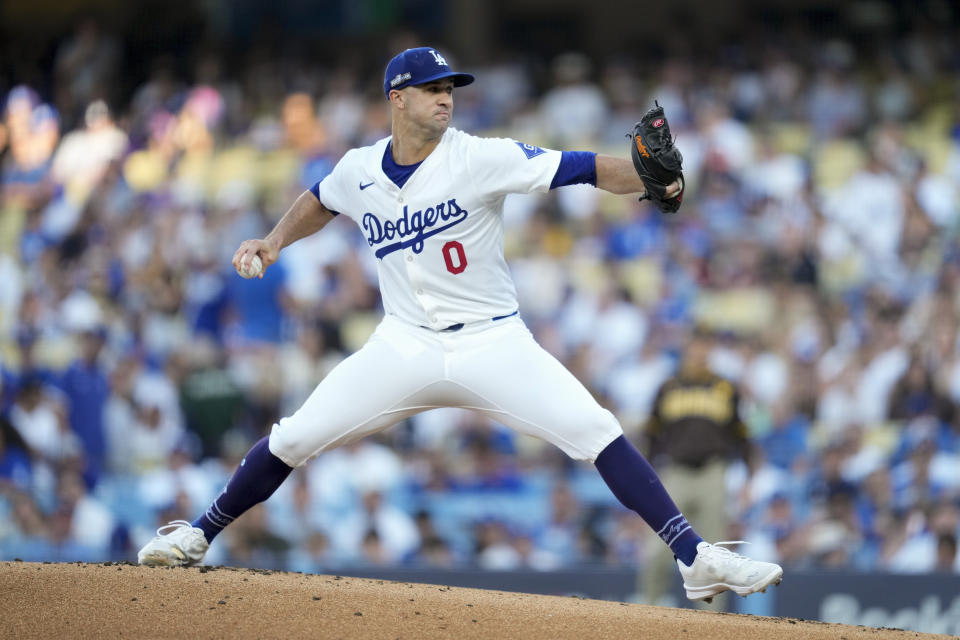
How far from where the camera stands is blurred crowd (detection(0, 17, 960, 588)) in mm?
9547

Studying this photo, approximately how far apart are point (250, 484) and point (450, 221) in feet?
4.44

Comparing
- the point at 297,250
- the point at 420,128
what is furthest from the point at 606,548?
the point at 420,128

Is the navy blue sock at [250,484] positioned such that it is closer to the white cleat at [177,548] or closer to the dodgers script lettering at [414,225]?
the white cleat at [177,548]

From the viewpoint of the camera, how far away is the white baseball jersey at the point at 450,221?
478 centimetres

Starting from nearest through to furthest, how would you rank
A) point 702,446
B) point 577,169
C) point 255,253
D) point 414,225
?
1. point 577,169
2. point 414,225
3. point 255,253
4. point 702,446

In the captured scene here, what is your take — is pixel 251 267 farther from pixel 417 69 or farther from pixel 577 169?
pixel 577 169

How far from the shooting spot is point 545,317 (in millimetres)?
11148

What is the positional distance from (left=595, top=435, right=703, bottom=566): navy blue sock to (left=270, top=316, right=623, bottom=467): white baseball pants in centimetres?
7

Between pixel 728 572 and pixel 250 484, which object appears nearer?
pixel 728 572

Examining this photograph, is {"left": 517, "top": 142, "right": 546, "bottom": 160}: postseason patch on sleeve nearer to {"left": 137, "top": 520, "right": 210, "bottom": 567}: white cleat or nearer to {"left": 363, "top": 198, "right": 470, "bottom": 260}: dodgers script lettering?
{"left": 363, "top": 198, "right": 470, "bottom": 260}: dodgers script lettering

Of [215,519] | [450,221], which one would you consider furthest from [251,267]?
[215,519]

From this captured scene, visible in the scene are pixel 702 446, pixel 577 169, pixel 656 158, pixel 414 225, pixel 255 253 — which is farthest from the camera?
pixel 702 446

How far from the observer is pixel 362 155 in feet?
16.8

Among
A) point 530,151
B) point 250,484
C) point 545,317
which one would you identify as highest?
point 545,317
